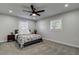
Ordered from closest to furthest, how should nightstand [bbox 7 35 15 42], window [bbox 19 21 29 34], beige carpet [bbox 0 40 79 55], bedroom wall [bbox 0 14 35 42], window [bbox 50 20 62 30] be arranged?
1. beige carpet [bbox 0 40 79 55]
2. window [bbox 50 20 62 30]
3. bedroom wall [bbox 0 14 35 42]
4. nightstand [bbox 7 35 15 42]
5. window [bbox 19 21 29 34]

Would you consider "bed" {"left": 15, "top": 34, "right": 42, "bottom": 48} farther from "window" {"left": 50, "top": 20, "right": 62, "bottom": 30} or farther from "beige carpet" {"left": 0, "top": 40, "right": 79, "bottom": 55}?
"window" {"left": 50, "top": 20, "right": 62, "bottom": 30}

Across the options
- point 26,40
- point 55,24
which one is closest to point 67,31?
point 55,24

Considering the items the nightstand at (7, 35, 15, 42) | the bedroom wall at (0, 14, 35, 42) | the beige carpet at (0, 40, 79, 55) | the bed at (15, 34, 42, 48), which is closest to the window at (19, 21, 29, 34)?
the bedroom wall at (0, 14, 35, 42)

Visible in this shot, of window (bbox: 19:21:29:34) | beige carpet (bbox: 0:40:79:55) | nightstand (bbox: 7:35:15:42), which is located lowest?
beige carpet (bbox: 0:40:79:55)

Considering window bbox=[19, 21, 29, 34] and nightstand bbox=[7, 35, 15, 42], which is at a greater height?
window bbox=[19, 21, 29, 34]

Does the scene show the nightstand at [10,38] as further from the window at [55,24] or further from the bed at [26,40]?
the window at [55,24]

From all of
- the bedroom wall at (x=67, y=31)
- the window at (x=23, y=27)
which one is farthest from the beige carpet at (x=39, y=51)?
the window at (x=23, y=27)

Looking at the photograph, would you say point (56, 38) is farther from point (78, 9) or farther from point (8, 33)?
point (8, 33)

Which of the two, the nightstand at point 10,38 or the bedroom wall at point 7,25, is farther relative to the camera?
the nightstand at point 10,38

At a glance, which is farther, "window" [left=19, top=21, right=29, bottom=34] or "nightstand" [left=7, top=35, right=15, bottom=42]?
"window" [left=19, top=21, right=29, bottom=34]

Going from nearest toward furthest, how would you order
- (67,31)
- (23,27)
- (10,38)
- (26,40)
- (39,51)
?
1. (39,51)
2. (26,40)
3. (67,31)
4. (10,38)
5. (23,27)

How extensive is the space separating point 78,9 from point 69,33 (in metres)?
1.73

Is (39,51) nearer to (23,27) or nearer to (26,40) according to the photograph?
(26,40)

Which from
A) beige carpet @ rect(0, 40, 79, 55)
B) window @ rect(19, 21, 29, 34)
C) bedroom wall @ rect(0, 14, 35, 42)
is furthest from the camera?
window @ rect(19, 21, 29, 34)
